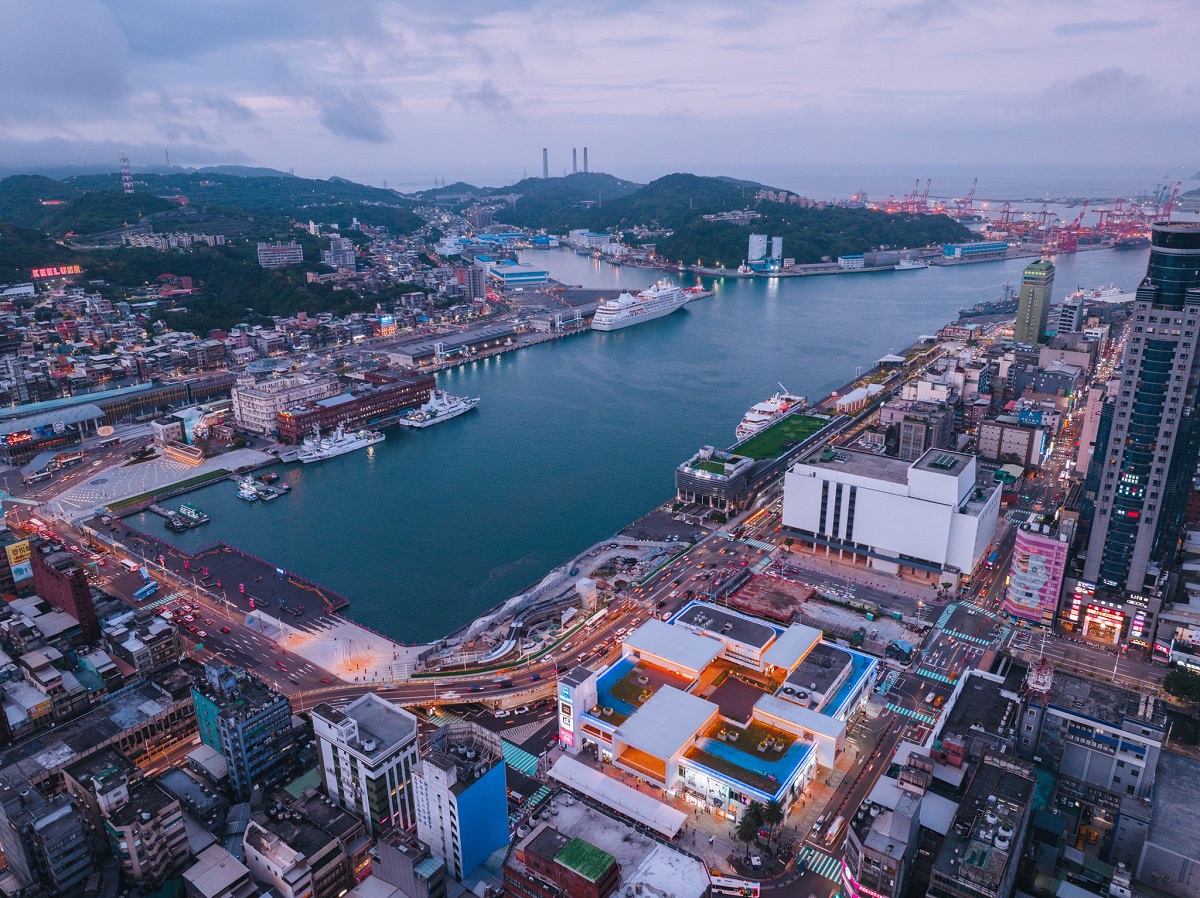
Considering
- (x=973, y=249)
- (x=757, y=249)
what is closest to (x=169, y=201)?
(x=757, y=249)

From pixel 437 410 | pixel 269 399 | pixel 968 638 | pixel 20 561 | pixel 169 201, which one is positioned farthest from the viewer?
pixel 169 201

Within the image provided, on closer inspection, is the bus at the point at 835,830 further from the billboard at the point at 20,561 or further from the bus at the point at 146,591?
the billboard at the point at 20,561

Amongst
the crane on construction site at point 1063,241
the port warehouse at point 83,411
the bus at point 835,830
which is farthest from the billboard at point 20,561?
the crane on construction site at point 1063,241

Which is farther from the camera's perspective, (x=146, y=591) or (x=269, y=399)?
(x=269, y=399)

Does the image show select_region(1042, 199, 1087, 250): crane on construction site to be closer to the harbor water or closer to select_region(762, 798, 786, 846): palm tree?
the harbor water

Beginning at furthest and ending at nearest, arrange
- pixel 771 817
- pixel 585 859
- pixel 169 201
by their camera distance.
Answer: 1. pixel 169 201
2. pixel 771 817
3. pixel 585 859

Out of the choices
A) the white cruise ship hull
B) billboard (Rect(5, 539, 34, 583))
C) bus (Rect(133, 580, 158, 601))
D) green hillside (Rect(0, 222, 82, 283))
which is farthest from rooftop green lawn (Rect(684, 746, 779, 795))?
green hillside (Rect(0, 222, 82, 283))

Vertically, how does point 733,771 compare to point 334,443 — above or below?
below

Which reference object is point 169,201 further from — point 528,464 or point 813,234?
point 528,464
